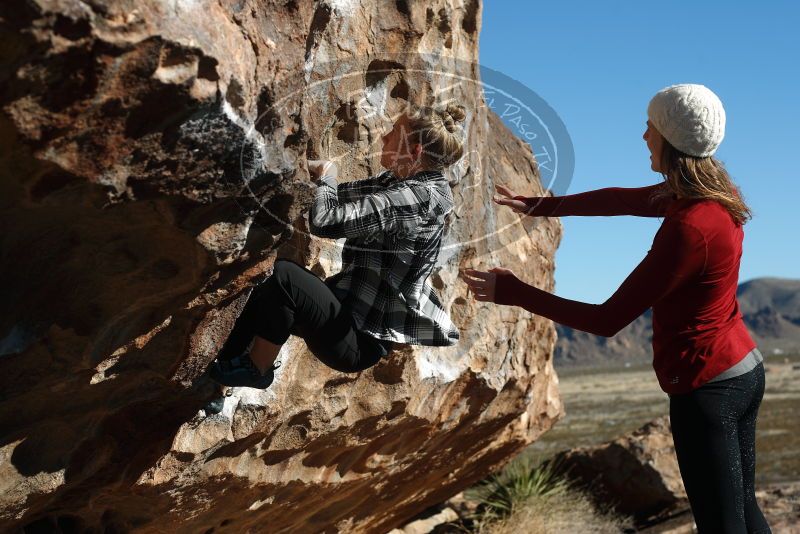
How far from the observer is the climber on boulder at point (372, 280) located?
4145 mm

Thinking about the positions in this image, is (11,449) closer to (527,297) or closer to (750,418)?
(527,297)

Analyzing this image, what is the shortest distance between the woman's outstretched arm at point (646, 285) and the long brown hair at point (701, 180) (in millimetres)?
175

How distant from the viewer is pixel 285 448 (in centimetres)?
583

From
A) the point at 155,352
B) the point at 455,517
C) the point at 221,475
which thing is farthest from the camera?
the point at 455,517

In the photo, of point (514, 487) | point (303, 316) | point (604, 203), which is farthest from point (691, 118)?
point (514, 487)

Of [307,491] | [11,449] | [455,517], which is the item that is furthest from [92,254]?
[455,517]

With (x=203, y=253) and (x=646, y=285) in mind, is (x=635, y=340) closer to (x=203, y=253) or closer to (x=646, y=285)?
(x=646, y=285)

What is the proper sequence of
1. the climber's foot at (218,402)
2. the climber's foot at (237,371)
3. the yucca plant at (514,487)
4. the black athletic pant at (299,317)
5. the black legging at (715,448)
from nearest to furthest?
1. the black legging at (715,448)
2. the black athletic pant at (299,317)
3. the climber's foot at (237,371)
4. the climber's foot at (218,402)
5. the yucca plant at (514,487)

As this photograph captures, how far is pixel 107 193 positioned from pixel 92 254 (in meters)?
0.52

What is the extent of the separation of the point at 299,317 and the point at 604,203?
5.37 feet

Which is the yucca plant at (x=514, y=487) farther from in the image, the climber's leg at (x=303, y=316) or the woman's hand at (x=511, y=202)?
the climber's leg at (x=303, y=316)

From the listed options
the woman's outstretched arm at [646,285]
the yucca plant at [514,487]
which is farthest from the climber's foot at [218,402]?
the yucca plant at [514,487]

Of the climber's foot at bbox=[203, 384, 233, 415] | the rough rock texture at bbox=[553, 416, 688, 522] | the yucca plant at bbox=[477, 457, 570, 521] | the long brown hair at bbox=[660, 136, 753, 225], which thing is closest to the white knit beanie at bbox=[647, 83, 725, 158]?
the long brown hair at bbox=[660, 136, 753, 225]

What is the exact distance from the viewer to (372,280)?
4430 mm
